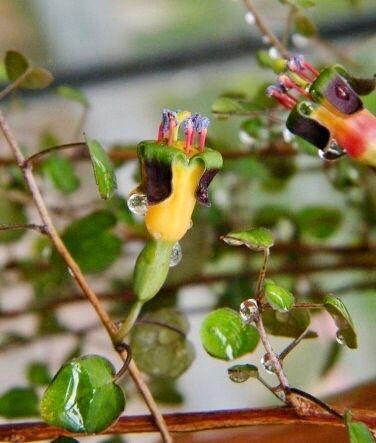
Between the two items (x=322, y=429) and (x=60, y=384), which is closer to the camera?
(x=60, y=384)

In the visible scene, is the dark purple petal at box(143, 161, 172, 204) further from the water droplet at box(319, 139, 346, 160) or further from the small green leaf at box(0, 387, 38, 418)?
the small green leaf at box(0, 387, 38, 418)

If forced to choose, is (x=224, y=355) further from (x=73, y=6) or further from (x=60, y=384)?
(x=73, y=6)

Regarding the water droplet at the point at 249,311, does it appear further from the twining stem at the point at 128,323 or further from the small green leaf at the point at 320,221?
the small green leaf at the point at 320,221

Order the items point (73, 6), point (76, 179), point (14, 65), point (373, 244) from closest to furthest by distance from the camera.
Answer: point (14, 65) → point (76, 179) → point (373, 244) → point (73, 6)

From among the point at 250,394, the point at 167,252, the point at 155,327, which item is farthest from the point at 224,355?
the point at 250,394

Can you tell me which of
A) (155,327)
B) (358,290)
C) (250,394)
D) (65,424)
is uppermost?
(65,424)

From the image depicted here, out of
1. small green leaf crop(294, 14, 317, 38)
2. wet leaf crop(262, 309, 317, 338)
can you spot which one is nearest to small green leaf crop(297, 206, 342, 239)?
small green leaf crop(294, 14, 317, 38)
